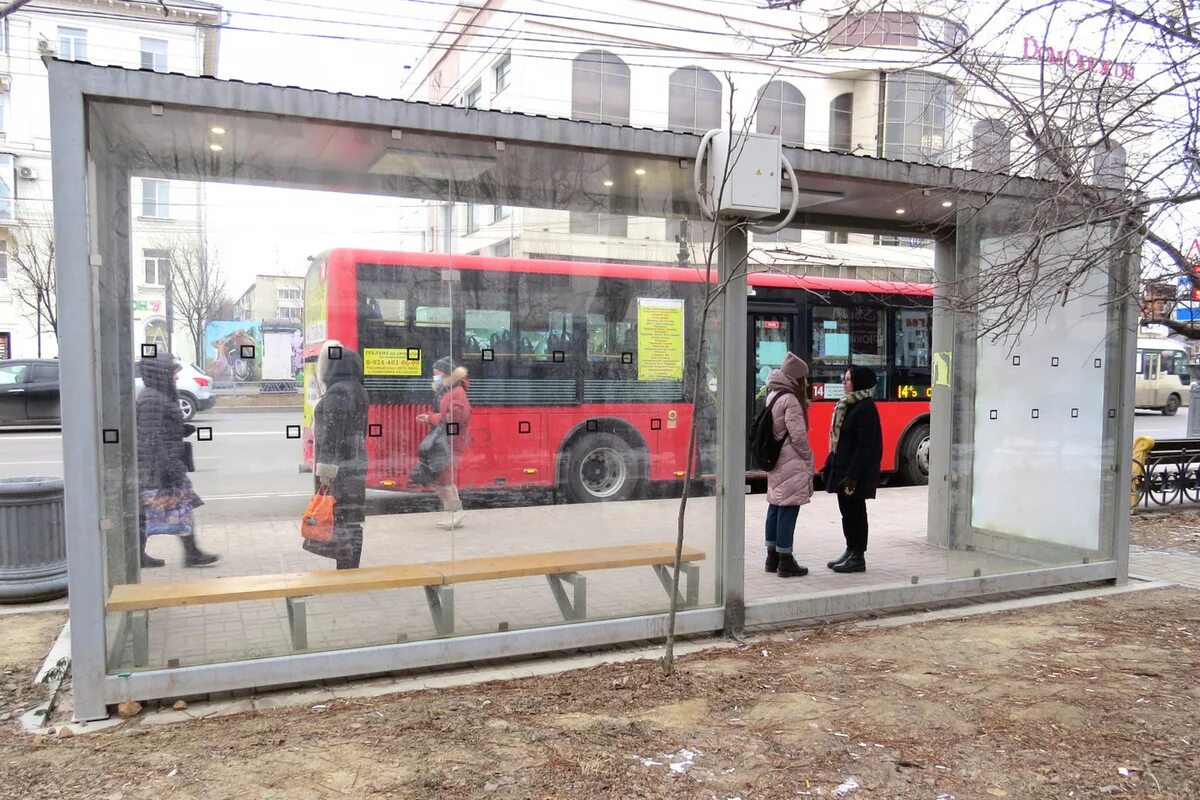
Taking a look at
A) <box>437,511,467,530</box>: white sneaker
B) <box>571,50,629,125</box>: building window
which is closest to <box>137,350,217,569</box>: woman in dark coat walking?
<box>437,511,467,530</box>: white sneaker

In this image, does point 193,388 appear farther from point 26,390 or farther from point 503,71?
point 503,71

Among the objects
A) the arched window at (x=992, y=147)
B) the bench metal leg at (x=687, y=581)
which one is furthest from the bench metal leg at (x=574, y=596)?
the arched window at (x=992, y=147)

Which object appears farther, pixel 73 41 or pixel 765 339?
pixel 73 41

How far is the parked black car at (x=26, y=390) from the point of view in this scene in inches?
746

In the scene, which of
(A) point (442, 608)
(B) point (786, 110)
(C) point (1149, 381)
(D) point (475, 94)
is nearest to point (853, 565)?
(A) point (442, 608)

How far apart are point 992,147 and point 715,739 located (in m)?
4.70

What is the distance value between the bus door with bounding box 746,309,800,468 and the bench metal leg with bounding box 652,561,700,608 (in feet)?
20.0

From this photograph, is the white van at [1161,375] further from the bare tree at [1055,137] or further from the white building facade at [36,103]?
the white building facade at [36,103]

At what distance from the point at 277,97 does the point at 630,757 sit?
3514mm

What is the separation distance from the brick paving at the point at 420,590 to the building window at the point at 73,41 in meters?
33.9

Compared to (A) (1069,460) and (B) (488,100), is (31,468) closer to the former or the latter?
(A) (1069,460)

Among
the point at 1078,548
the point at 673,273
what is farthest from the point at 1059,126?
the point at 1078,548

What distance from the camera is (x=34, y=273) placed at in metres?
26.5

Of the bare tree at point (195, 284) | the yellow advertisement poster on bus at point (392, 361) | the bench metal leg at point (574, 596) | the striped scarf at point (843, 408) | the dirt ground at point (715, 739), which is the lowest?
the dirt ground at point (715, 739)
